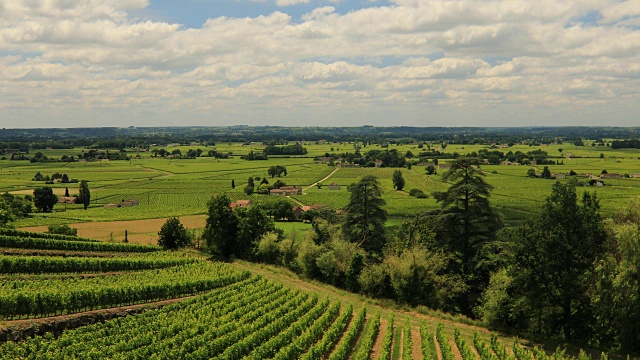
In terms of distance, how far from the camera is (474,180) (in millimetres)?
39781

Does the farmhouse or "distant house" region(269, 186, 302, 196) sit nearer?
the farmhouse

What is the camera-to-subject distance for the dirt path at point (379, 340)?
27938mm

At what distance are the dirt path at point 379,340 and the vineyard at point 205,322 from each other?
0.06m

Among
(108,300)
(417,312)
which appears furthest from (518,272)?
(108,300)

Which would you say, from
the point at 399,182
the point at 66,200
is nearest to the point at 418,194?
the point at 399,182

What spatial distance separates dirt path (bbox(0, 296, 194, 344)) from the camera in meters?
27.6

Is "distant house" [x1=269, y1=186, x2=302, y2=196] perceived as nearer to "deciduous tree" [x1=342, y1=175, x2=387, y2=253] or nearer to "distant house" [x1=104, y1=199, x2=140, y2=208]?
"distant house" [x1=104, y1=199, x2=140, y2=208]

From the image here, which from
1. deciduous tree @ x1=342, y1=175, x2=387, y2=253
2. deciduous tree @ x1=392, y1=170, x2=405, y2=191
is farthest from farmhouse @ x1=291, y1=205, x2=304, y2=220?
deciduous tree @ x1=392, y1=170, x2=405, y2=191

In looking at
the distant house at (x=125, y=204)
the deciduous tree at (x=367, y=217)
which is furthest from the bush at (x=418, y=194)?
the distant house at (x=125, y=204)

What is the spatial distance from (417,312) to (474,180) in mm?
12091

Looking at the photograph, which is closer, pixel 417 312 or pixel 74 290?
pixel 74 290

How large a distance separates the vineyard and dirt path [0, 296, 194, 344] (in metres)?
0.56

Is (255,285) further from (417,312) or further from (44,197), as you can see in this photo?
(44,197)

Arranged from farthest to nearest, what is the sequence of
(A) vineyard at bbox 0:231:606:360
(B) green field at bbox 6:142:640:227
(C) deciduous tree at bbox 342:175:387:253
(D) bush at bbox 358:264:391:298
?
(B) green field at bbox 6:142:640:227 → (C) deciduous tree at bbox 342:175:387:253 → (D) bush at bbox 358:264:391:298 → (A) vineyard at bbox 0:231:606:360
